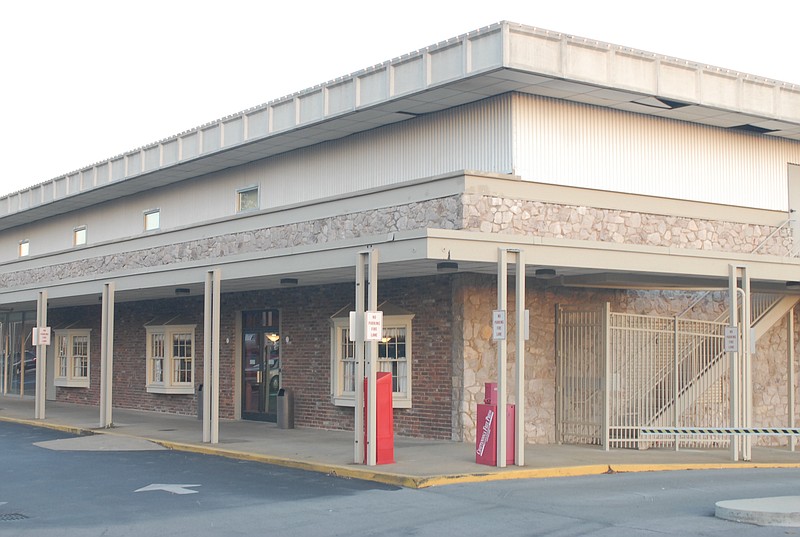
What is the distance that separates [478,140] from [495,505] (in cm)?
812

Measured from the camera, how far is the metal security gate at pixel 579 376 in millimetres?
17500

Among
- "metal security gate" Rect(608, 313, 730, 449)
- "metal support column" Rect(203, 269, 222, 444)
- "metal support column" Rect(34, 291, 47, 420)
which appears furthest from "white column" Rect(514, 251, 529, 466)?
"metal support column" Rect(34, 291, 47, 420)

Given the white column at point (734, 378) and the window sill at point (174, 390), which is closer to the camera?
the white column at point (734, 378)

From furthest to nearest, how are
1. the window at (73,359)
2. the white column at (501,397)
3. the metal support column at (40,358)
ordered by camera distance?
the window at (73,359)
the metal support column at (40,358)
the white column at (501,397)

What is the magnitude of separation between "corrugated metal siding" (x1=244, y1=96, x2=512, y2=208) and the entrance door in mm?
2746

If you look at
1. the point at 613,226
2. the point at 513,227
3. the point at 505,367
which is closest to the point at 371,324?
the point at 505,367

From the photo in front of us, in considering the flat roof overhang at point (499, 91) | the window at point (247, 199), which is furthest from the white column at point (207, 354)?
the window at point (247, 199)

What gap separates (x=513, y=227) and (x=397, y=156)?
3.83 m

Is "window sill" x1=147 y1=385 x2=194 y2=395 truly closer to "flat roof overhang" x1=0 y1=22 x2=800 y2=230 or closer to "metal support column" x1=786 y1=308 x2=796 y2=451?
"flat roof overhang" x1=0 y1=22 x2=800 y2=230

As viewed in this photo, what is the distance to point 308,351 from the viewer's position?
2111 cm

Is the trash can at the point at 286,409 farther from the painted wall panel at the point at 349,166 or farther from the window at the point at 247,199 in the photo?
the window at the point at 247,199

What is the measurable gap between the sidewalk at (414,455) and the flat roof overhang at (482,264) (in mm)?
2950

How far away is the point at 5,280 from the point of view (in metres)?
31.2

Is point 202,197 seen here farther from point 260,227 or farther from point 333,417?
point 333,417
